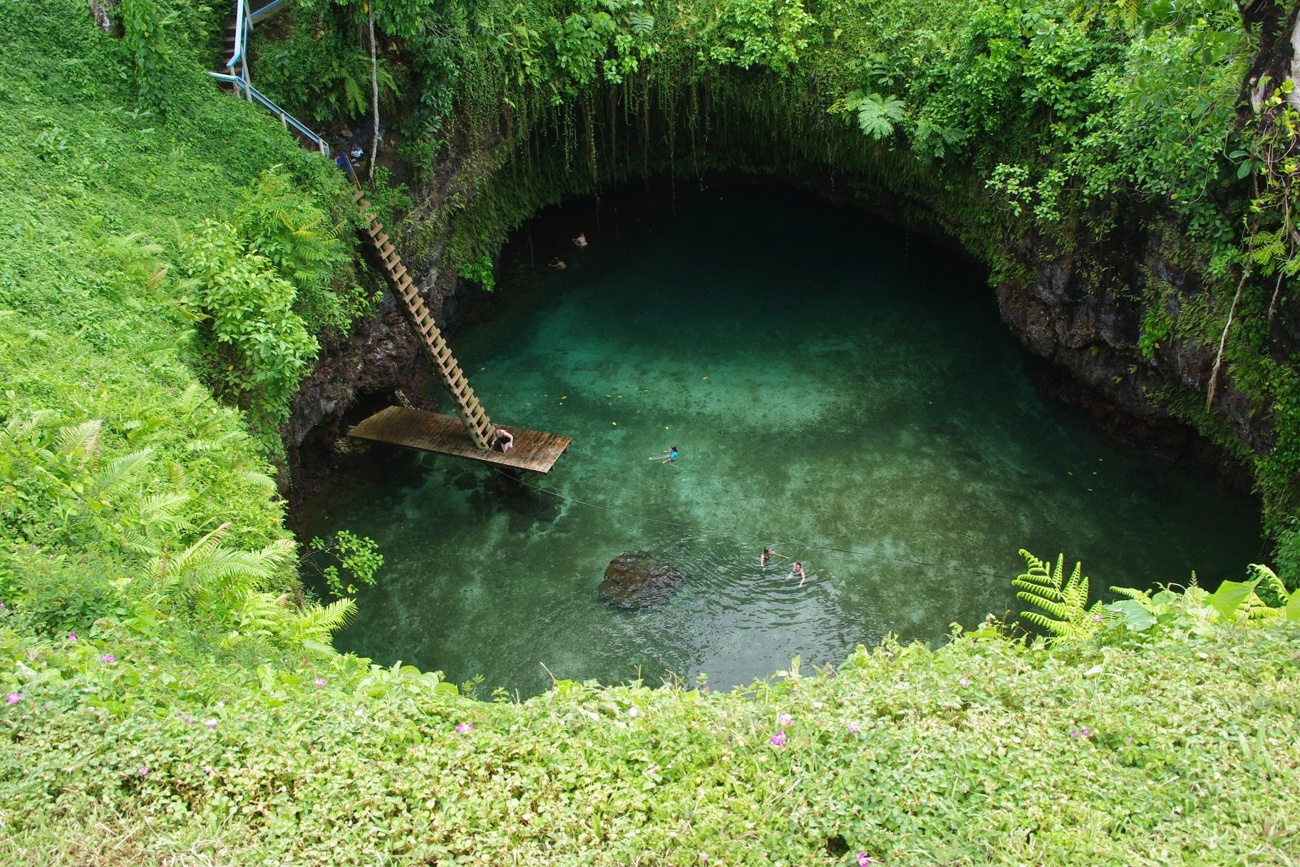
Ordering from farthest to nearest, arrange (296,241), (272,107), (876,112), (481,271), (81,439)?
1. (481,271)
2. (876,112)
3. (272,107)
4. (296,241)
5. (81,439)

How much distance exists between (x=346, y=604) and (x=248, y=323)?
12.9 feet

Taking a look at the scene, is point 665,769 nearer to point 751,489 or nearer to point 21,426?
point 21,426

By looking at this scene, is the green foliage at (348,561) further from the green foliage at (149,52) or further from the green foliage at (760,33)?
the green foliage at (760,33)

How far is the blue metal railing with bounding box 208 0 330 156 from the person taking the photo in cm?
1288

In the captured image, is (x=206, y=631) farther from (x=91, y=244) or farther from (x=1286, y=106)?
(x=1286, y=106)

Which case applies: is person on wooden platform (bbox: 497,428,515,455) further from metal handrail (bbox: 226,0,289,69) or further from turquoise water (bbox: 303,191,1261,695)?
metal handrail (bbox: 226,0,289,69)

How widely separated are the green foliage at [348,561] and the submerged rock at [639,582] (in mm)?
3189

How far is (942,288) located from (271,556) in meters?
14.7

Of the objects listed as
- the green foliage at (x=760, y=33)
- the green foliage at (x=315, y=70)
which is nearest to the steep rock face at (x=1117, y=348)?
the green foliage at (x=760, y=33)

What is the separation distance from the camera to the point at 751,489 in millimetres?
14016

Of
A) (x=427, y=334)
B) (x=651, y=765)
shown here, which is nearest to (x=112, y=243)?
(x=427, y=334)

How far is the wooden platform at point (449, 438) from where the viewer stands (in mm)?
13719

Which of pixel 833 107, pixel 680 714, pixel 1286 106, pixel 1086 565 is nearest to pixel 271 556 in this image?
pixel 680 714

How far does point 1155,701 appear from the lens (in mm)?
5914
